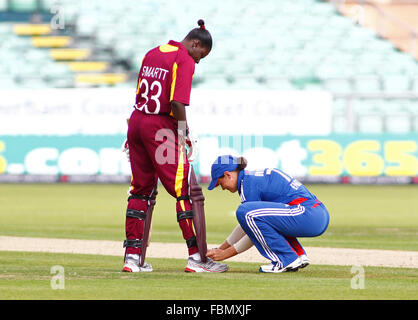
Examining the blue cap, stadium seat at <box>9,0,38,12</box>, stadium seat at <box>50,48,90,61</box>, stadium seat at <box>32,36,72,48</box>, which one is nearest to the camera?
the blue cap

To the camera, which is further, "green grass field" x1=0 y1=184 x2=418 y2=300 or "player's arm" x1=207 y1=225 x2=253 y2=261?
"player's arm" x1=207 y1=225 x2=253 y2=261

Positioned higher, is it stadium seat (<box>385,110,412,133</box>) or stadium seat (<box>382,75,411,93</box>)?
stadium seat (<box>382,75,411,93</box>)

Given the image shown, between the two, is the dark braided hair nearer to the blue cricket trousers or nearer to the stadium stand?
the blue cricket trousers

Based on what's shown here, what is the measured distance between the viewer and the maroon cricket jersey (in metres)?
8.66

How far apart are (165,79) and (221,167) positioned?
0.98 m

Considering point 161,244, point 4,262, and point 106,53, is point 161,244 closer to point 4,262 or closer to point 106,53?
point 4,262

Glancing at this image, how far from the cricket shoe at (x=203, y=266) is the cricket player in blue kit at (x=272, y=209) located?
0.41m

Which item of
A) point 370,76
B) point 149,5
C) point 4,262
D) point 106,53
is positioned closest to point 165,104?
point 4,262

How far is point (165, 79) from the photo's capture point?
871cm

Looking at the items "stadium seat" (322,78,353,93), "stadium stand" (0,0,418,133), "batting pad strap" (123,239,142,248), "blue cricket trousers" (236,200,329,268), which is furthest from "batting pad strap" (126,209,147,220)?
"stadium seat" (322,78,353,93)

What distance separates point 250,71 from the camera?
30406 mm

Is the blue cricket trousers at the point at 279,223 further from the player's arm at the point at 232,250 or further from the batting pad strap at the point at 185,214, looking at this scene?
the batting pad strap at the point at 185,214

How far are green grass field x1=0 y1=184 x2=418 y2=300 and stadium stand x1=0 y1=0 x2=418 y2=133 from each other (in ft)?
18.6
